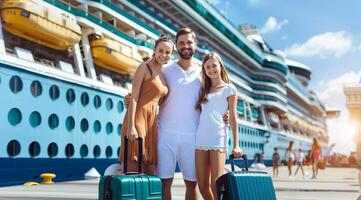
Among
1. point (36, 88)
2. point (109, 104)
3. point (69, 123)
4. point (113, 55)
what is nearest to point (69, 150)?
point (69, 123)

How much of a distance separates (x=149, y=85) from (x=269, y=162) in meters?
35.3

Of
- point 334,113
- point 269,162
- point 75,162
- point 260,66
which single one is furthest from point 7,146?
point 334,113

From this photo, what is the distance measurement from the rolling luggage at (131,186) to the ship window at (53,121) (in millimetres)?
9174

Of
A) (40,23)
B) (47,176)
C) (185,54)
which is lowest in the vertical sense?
(47,176)

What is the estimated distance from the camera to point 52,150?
11727 mm

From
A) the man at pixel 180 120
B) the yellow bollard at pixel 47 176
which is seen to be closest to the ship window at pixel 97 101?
the yellow bollard at pixel 47 176

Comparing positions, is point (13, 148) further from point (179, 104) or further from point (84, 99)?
point (179, 104)

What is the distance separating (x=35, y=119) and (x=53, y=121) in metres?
0.74

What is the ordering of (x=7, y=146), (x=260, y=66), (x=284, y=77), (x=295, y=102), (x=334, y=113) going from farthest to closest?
(x=334, y=113), (x=295, y=102), (x=284, y=77), (x=260, y=66), (x=7, y=146)

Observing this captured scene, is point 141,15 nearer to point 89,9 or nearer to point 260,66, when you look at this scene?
point 89,9

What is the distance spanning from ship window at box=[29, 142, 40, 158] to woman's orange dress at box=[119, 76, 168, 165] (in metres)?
8.43

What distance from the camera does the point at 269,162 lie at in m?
37.1

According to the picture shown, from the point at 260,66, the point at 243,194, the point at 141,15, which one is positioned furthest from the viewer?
the point at 260,66

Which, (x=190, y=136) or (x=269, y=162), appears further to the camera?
(x=269, y=162)
